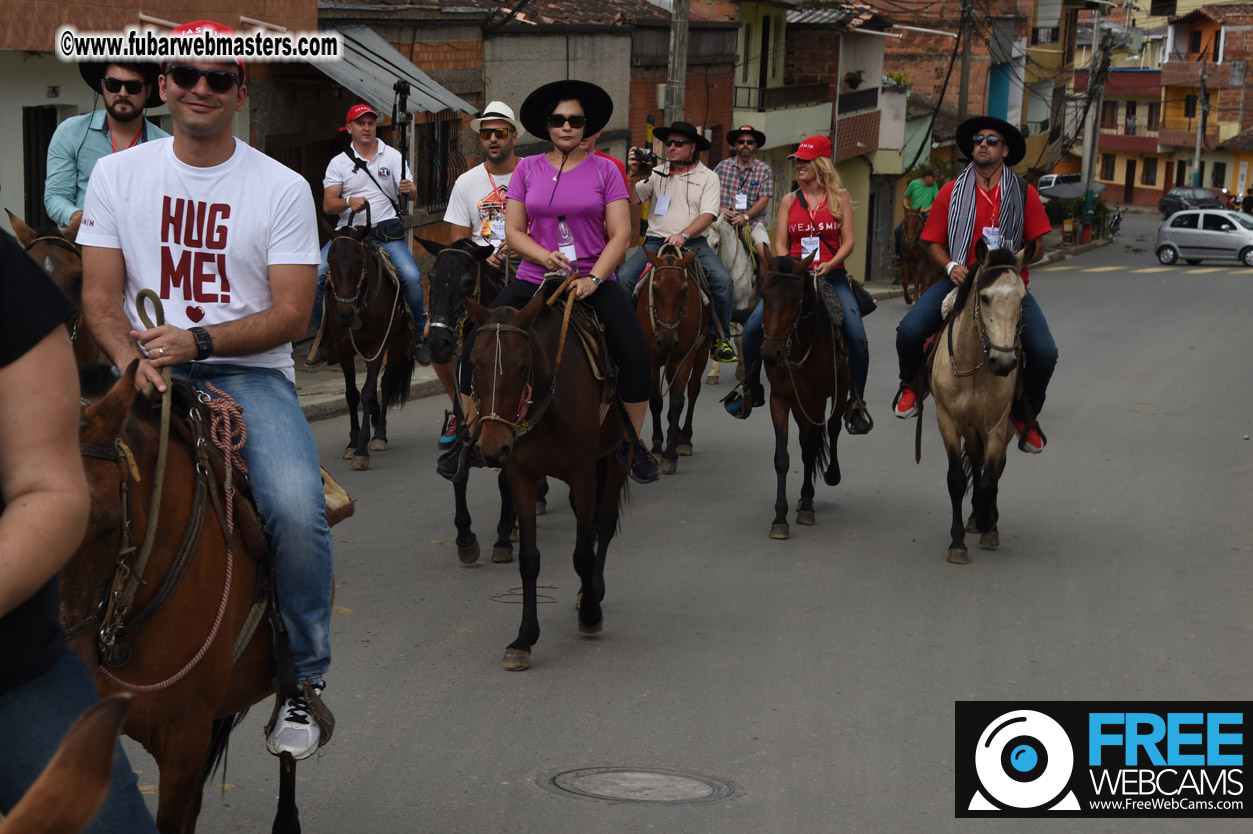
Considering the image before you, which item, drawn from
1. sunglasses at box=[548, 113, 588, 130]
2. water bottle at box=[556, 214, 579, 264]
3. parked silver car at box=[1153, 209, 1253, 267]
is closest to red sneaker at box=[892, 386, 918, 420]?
water bottle at box=[556, 214, 579, 264]

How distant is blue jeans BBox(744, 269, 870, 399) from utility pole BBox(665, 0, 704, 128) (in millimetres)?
11435

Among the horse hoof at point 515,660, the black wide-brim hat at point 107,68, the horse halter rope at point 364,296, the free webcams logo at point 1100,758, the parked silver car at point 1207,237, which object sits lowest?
the parked silver car at point 1207,237

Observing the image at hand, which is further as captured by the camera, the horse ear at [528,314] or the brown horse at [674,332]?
the brown horse at [674,332]

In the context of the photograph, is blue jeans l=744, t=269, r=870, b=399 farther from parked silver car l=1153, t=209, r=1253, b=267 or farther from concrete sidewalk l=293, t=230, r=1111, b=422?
parked silver car l=1153, t=209, r=1253, b=267

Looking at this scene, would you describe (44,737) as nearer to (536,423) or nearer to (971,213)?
(536,423)

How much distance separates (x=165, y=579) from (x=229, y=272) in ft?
3.70

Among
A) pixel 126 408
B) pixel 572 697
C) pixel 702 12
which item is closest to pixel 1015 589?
pixel 572 697

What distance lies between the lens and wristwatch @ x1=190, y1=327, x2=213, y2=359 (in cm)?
427

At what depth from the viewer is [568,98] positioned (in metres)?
8.36

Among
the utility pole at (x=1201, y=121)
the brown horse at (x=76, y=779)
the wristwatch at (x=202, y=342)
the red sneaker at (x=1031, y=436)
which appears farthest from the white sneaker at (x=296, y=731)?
the utility pole at (x=1201, y=121)

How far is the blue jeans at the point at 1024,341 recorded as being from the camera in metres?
9.91

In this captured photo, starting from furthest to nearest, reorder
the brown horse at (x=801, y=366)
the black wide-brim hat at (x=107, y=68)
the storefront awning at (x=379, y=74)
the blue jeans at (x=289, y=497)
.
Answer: the storefront awning at (x=379, y=74) → the brown horse at (x=801, y=366) → the black wide-brim hat at (x=107, y=68) → the blue jeans at (x=289, y=497)

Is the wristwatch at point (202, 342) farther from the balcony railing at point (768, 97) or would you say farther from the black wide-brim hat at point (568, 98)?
the balcony railing at point (768, 97)

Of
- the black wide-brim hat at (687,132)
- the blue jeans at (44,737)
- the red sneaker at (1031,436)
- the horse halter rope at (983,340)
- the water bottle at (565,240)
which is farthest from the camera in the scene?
the black wide-brim hat at (687,132)
